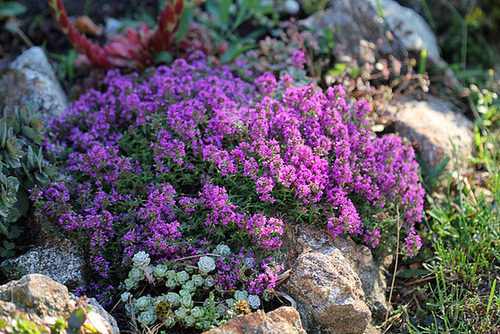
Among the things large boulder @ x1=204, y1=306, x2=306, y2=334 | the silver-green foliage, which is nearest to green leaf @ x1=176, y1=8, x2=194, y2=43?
the silver-green foliage

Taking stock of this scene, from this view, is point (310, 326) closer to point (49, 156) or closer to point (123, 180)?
point (123, 180)

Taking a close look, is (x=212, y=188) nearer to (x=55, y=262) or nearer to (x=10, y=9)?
(x=55, y=262)

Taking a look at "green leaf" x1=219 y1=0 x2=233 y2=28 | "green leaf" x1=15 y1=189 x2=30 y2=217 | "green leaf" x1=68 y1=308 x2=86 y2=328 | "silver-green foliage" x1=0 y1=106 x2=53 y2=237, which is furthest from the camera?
"green leaf" x1=219 y1=0 x2=233 y2=28

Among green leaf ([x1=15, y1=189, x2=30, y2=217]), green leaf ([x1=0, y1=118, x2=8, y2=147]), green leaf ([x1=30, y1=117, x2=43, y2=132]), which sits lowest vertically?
green leaf ([x1=15, y1=189, x2=30, y2=217])

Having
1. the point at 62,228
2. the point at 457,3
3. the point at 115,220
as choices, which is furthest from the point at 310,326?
the point at 457,3

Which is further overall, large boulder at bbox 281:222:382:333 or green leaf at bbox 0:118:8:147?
green leaf at bbox 0:118:8:147

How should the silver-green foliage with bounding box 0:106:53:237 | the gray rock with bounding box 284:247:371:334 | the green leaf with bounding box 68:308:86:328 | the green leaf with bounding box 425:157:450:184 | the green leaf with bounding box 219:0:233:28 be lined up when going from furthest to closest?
the green leaf with bounding box 219:0:233:28
the green leaf with bounding box 425:157:450:184
the silver-green foliage with bounding box 0:106:53:237
the gray rock with bounding box 284:247:371:334
the green leaf with bounding box 68:308:86:328

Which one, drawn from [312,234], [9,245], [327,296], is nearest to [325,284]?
[327,296]

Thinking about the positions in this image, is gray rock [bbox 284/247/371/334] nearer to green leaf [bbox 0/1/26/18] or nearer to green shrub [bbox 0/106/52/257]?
green shrub [bbox 0/106/52/257]

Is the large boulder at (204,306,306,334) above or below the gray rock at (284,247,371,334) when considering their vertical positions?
above
